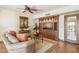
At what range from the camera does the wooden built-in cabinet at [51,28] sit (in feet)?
7.49

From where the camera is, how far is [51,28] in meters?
2.35

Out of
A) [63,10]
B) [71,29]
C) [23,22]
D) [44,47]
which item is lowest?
[44,47]

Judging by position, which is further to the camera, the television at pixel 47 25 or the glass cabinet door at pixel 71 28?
the television at pixel 47 25

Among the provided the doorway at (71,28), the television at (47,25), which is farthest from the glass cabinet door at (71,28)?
the television at (47,25)

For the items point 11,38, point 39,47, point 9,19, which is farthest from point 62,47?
point 9,19

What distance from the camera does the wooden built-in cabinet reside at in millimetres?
2283

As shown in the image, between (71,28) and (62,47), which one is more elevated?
(71,28)

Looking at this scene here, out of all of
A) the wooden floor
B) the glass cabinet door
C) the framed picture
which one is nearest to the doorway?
the glass cabinet door

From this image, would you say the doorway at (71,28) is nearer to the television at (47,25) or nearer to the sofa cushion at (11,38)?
the television at (47,25)

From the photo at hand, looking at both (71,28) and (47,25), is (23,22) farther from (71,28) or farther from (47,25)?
(71,28)

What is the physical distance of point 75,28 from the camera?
222cm
